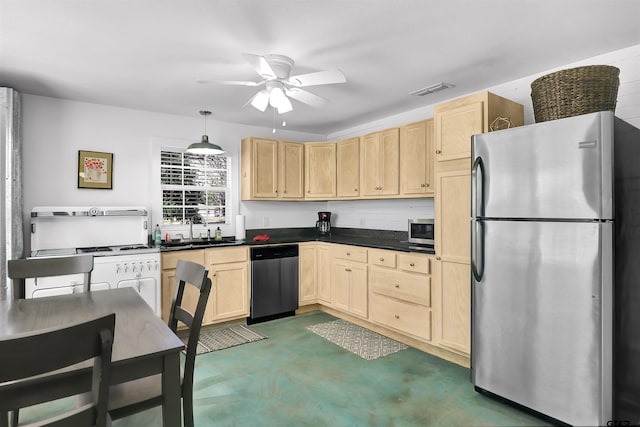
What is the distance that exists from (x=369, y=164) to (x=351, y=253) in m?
0.99

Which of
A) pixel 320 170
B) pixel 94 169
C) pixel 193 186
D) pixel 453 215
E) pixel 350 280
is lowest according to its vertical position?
pixel 350 280

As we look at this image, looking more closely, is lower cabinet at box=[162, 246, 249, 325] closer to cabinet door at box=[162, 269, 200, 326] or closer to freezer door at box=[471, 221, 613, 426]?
cabinet door at box=[162, 269, 200, 326]

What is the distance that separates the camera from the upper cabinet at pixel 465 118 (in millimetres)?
2457

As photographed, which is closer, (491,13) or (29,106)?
(491,13)

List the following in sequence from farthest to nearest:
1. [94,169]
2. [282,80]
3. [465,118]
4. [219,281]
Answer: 1. [219,281]
2. [94,169]
3. [465,118]
4. [282,80]

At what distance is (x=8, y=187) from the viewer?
274 cm

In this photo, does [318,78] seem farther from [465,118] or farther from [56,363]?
[56,363]

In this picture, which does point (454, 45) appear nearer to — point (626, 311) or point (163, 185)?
point (626, 311)

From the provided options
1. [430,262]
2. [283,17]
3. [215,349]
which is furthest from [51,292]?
[430,262]

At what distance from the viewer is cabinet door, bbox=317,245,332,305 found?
13.1ft

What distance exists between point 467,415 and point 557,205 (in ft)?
3.70

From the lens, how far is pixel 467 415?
69.6 inches

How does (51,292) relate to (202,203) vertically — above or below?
below

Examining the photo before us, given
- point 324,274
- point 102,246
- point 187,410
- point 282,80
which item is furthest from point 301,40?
point 102,246
